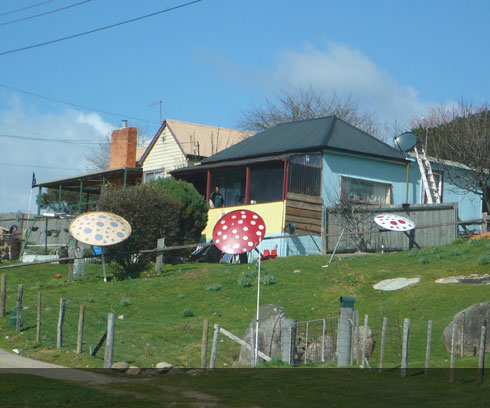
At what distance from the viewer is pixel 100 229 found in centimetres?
2559

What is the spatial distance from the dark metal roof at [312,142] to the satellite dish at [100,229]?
8.49m

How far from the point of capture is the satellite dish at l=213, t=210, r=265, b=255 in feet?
63.8

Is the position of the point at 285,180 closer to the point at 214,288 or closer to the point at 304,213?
the point at 304,213

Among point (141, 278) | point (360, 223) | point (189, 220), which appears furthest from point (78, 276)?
point (360, 223)

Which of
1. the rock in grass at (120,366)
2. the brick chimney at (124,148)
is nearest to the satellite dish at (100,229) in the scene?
the rock in grass at (120,366)

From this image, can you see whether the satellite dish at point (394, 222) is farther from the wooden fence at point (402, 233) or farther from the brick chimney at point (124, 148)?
the brick chimney at point (124, 148)

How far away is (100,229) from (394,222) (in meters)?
9.64

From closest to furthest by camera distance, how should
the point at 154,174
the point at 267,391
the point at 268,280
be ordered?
the point at 267,391 < the point at 268,280 < the point at 154,174

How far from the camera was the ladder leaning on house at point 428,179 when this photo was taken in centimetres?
3284

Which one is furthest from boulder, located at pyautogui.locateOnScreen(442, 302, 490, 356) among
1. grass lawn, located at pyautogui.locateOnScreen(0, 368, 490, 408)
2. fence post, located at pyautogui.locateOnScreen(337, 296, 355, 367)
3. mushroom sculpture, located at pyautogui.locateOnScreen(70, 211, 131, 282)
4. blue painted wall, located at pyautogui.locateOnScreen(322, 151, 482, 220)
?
blue painted wall, located at pyautogui.locateOnScreen(322, 151, 482, 220)

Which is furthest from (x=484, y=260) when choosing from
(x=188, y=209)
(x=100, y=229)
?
(x=188, y=209)

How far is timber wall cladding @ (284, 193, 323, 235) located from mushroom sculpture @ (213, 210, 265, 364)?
9547 mm

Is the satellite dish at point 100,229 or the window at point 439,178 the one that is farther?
the window at point 439,178

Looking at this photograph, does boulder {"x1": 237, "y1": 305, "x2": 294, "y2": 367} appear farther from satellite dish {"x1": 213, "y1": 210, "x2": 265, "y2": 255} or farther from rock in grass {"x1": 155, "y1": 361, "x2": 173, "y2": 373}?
satellite dish {"x1": 213, "y1": 210, "x2": 265, "y2": 255}
